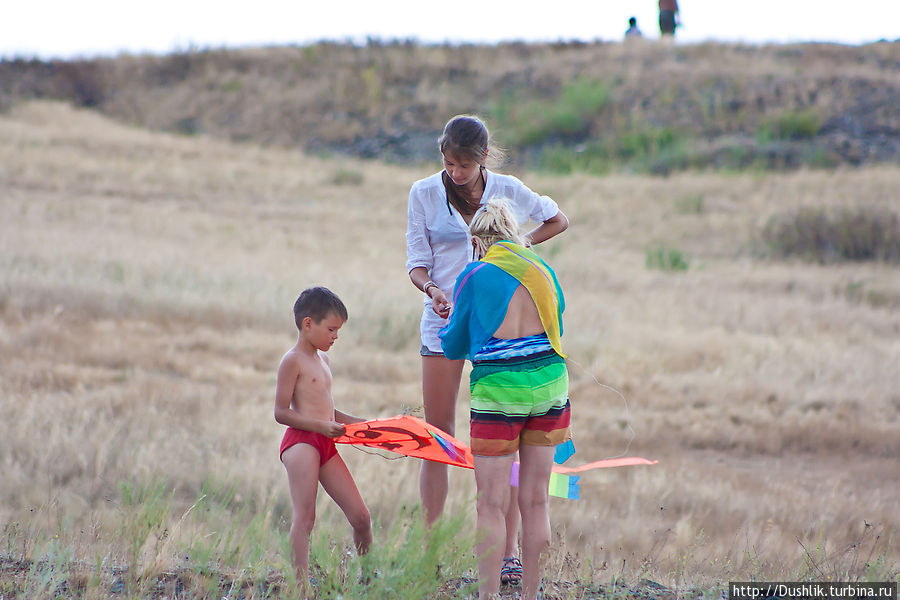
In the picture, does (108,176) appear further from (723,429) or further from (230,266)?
(723,429)

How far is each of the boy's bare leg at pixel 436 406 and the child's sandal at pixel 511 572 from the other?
0.38 metres

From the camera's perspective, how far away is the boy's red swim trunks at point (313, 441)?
319 centimetres

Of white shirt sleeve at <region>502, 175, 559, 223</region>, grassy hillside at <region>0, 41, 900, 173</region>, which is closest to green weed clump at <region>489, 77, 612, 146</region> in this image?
grassy hillside at <region>0, 41, 900, 173</region>

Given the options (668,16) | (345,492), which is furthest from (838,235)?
(668,16)

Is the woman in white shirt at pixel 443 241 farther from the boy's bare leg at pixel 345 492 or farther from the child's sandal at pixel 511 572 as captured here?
the boy's bare leg at pixel 345 492

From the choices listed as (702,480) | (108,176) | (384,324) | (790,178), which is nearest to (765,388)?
(702,480)

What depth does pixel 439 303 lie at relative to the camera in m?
3.51

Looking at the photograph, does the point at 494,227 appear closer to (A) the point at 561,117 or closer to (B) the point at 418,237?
(B) the point at 418,237

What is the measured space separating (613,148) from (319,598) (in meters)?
25.5

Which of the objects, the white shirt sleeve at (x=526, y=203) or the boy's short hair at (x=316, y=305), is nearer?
the boy's short hair at (x=316, y=305)

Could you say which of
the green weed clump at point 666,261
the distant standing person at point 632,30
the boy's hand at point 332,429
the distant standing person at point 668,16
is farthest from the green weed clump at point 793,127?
the boy's hand at point 332,429

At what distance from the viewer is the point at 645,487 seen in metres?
5.82

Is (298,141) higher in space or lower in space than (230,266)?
higher

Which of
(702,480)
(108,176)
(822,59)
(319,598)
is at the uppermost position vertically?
(822,59)
